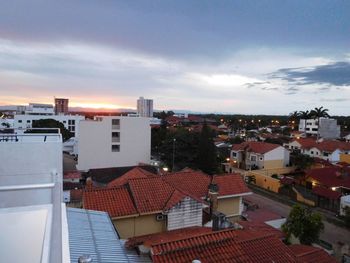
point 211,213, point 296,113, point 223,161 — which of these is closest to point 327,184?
point 223,161

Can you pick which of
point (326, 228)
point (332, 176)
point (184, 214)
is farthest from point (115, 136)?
point (184, 214)

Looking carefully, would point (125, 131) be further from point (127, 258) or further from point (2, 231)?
point (2, 231)

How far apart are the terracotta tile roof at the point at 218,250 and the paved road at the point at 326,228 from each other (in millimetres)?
10411

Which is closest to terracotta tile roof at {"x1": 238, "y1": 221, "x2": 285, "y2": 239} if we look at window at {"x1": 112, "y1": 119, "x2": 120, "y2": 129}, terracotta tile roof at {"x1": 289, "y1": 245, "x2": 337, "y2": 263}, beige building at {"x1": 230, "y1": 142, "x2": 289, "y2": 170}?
terracotta tile roof at {"x1": 289, "y1": 245, "x2": 337, "y2": 263}

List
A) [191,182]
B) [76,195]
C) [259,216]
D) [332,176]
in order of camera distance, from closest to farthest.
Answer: [191,182], [76,195], [259,216], [332,176]

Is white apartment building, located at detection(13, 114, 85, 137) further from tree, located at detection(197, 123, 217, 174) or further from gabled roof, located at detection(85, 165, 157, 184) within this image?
tree, located at detection(197, 123, 217, 174)

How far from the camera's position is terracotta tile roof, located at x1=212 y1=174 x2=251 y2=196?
1488 cm

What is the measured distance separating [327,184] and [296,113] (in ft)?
223

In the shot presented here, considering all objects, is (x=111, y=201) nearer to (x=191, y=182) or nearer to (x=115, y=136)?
(x=191, y=182)

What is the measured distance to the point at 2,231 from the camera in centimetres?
320

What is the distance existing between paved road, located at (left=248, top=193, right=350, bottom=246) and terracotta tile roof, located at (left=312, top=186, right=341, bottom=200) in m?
3.02

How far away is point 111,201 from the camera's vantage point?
37.8 feet

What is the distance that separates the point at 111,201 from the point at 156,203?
1763 millimetres

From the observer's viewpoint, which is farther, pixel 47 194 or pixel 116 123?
pixel 116 123
